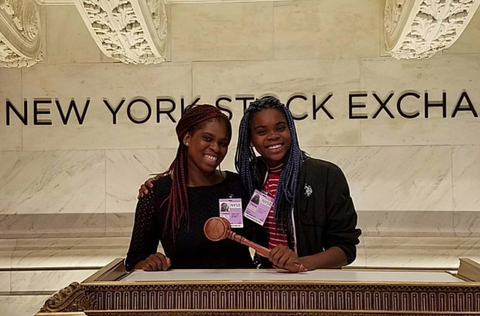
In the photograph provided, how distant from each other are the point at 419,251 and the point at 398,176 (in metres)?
0.69

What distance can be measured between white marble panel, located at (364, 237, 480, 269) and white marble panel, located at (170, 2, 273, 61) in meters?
1.94

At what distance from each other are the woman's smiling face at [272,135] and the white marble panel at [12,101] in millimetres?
3614

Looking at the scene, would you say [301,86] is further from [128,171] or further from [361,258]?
[128,171]

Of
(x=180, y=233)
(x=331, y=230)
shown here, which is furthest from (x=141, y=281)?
Result: (x=331, y=230)

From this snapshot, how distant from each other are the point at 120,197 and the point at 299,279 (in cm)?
393

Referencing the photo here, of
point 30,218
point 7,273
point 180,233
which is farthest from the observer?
point 30,218

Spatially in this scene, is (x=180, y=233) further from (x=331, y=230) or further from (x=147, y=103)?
(x=147, y=103)

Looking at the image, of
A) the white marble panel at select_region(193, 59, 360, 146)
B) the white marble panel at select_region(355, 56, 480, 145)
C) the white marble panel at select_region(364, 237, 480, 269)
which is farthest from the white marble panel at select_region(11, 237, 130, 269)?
the white marble panel at select_region(355, 56, 480, 145)

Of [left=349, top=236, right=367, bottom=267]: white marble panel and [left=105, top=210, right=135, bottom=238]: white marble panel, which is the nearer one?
[left=349, top=236, right=367, bottom=267]: white marble panel

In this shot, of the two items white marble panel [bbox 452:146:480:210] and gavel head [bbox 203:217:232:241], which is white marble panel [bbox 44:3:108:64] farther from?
gavel head [bbox 203:217:232:241]

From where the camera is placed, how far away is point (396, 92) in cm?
542

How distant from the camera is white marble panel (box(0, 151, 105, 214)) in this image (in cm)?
551

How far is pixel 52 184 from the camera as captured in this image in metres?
5.52

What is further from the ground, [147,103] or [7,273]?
[147,103]
